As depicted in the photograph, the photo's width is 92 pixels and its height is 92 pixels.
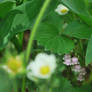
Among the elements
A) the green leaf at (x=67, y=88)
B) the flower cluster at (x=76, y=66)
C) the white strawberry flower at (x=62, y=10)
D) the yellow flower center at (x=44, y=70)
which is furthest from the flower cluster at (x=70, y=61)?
the yellow flower center at (x=44, y=70)

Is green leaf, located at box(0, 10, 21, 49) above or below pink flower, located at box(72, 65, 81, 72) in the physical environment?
above

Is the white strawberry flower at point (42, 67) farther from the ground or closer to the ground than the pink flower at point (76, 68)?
farther from the ground

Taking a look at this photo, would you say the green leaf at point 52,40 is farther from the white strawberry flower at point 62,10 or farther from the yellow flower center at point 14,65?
the yellow flower center at point 14,65

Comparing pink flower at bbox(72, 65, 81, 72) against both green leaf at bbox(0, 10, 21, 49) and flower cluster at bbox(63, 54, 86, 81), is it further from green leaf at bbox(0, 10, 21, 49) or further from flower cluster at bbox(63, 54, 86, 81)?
green leaf at bbox(0, 10, 21, 49)

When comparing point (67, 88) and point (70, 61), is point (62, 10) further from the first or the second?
point (67, 88)

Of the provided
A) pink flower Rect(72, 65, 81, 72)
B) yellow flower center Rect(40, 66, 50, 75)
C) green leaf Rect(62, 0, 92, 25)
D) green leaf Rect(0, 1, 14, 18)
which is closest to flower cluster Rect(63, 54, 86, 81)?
pink flower Rect(72, 65, 81, 72)

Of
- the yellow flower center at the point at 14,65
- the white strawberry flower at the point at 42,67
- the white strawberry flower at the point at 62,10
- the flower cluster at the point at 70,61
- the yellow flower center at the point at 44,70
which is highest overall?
the yellow flower center at the point at 14,65
